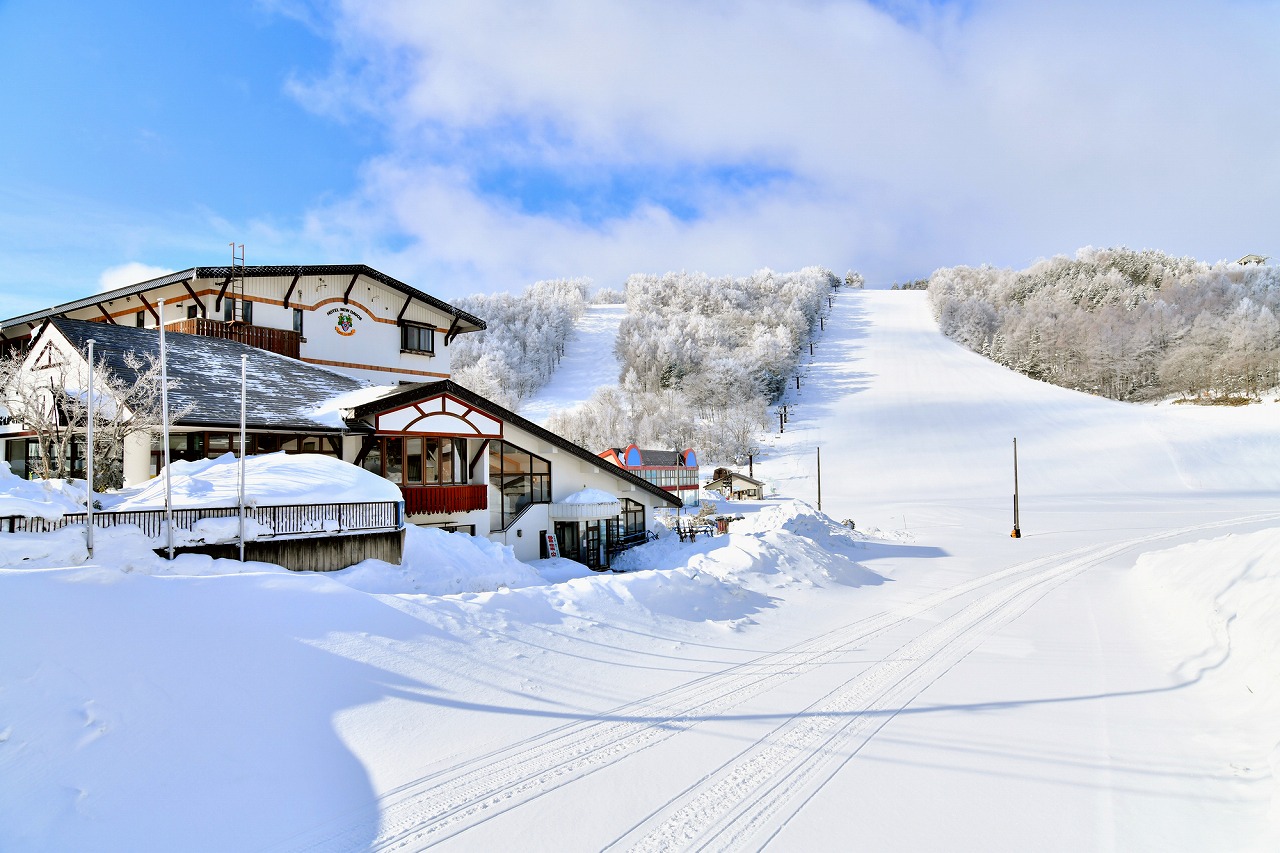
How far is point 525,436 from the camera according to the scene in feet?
83.1

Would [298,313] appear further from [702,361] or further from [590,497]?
[702,361]

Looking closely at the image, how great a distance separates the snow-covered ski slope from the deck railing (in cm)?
7514

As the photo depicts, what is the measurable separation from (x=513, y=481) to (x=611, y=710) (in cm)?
1652

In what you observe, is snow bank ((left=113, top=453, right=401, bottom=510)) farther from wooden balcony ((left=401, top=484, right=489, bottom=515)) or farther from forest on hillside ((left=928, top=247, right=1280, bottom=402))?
forest on hillside ((left=928, top=247, right=1280, bottom=402))

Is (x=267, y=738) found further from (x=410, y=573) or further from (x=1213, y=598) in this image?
(x=1213, y=598)

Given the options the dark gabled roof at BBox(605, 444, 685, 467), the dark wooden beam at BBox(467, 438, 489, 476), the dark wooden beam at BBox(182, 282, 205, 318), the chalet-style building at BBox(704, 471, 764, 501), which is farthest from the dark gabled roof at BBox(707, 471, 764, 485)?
the dark wooden beam at BBox(182, 282, 205, 318)

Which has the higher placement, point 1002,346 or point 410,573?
point 1002,346

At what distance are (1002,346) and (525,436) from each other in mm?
112237

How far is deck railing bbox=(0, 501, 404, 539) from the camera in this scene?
11.1 meters

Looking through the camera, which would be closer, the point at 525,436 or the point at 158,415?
the point at 158,415

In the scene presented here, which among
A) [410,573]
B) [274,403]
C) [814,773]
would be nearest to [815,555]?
[410,573]

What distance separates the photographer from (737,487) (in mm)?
65375

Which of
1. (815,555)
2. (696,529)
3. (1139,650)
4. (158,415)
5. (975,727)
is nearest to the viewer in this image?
(975,727)

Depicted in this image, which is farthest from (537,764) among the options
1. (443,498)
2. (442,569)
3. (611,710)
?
(443,498)
